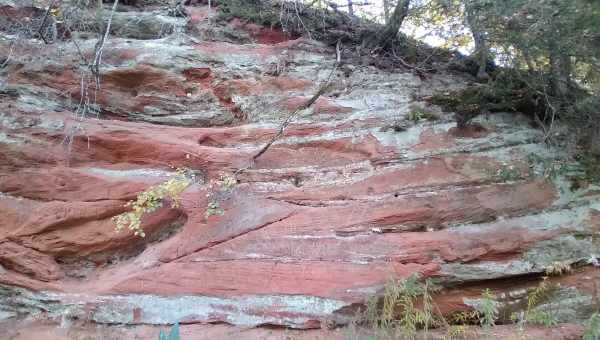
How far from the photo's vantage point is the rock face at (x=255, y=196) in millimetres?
4059

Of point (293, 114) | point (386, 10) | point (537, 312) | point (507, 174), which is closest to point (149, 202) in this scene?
point (293, 114)

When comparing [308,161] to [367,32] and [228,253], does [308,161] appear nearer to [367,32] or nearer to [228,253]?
[228,253]

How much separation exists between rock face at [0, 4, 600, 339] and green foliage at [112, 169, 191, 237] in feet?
0.68

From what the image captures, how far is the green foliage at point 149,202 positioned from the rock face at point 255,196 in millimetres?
206

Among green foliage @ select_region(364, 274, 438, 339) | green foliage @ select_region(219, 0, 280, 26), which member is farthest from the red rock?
green foliage @ select_region(219, 0, 280, 26)

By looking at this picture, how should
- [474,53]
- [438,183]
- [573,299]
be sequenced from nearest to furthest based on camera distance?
[573,299], [438,183], [474,53]

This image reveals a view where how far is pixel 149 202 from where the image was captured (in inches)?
167

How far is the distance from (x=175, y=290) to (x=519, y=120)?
392cm

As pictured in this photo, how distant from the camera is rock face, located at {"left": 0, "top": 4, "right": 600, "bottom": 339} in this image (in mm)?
4059

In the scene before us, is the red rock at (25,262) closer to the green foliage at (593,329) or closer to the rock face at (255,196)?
the rock face at (255,196)

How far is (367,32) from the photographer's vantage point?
611cm

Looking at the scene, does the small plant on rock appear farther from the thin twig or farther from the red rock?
the red rock

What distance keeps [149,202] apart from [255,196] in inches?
41.1

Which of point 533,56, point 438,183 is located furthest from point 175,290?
point 533,56
